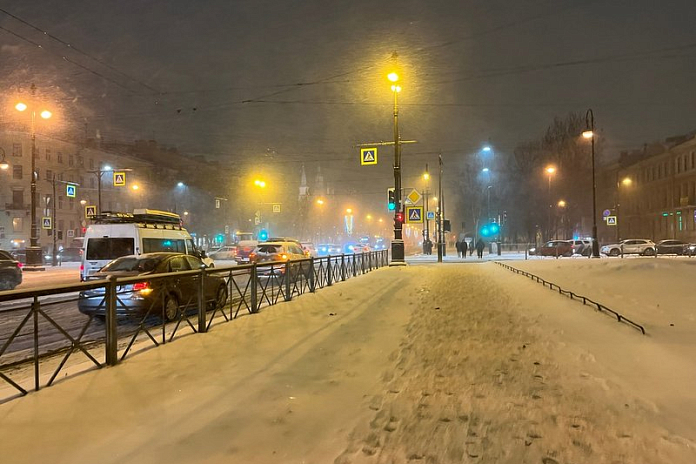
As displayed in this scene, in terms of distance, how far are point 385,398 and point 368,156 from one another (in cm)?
1838

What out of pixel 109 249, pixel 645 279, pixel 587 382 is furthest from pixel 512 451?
pixel 109 249

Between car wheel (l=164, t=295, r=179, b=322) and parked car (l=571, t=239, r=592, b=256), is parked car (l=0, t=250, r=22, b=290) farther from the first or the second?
parked car (l=571, t=239, r=592, b=256)

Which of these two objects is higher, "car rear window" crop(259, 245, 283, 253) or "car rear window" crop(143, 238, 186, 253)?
"car rear window" crop(143, 238, 186, 253)

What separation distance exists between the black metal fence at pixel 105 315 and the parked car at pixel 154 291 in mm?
18

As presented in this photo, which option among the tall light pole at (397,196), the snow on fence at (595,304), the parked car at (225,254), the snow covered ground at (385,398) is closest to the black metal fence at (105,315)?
the snow covered ground at (385,398)

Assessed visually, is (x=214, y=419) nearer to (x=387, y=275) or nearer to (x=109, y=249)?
(x=109, y=249)

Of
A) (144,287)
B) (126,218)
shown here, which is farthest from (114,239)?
(144,287)

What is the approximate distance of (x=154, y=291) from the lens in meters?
7.70

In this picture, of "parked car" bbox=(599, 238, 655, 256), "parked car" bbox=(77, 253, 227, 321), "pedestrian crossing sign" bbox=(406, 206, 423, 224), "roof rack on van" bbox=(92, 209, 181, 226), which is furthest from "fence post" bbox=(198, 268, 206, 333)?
"parked car" bbox=(599, 238, 655, 256)

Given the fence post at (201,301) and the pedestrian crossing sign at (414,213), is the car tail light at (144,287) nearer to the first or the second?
the fence post at (201,301)

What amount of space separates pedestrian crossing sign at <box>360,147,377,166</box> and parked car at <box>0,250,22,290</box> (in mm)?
14425

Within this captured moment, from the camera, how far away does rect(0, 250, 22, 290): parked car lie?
18.2 meters

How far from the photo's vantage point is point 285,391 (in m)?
5.28

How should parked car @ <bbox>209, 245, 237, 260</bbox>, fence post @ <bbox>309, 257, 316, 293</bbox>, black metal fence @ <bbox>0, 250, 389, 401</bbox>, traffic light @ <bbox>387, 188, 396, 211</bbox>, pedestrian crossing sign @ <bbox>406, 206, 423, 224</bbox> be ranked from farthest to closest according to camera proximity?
parked car @ <bbox>209, 245, 237, 260</bbox>
pedestrian crossing sign @ <bbox>406, 206, 423, 224</bbox>
traffic light @ <bbox>387, 188, 396, 211</bbox>
fence post @ <bbox>309, 257, 316, 293</bbox>
black metal fence @ <bbox>0, 250, 389, 401</bbox>
